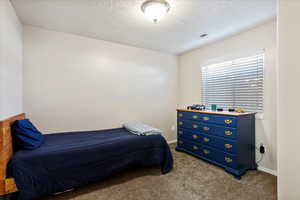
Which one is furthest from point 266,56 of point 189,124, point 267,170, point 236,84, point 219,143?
point 267,170

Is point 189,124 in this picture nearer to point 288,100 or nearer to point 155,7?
point 288,100

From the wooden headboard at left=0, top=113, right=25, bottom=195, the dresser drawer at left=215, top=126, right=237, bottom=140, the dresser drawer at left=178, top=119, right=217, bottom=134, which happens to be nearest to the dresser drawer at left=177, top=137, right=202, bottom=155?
the dresser drawer at left=178, top=119, right=217, bottom=134

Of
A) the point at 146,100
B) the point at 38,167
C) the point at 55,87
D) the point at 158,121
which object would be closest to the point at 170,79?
the point at 146,100

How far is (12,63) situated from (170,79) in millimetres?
3087

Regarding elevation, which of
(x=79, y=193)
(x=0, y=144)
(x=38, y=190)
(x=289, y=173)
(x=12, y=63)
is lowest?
(x=79, y=193)

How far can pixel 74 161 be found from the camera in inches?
65.7

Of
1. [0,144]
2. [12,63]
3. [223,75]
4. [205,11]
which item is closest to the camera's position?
[0,144]

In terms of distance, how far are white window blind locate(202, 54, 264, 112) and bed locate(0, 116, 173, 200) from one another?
162 centimetres

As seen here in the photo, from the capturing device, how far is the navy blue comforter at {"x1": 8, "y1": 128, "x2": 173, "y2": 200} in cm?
145

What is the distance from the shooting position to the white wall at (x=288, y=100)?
1068mm

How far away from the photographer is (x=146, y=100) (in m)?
3.34

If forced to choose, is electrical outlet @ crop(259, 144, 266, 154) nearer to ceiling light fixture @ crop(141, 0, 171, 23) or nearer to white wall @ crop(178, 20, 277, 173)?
white wall @ crop(178, 20, 277, 173)

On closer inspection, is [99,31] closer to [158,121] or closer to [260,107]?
[158,121]

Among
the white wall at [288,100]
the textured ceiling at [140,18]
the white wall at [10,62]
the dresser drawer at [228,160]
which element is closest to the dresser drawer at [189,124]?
the dresser drawer at [228,160]
